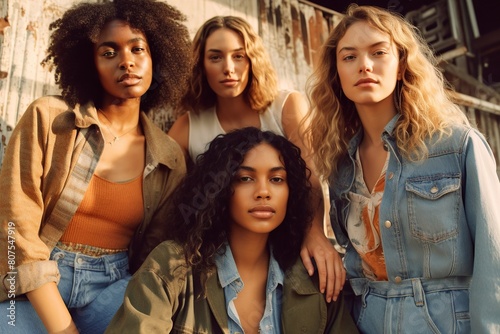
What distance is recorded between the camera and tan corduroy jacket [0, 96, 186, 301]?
230cm

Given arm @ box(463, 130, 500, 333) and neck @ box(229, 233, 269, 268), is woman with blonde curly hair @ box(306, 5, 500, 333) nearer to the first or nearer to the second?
arm @ box(463, 130, 500, 333)

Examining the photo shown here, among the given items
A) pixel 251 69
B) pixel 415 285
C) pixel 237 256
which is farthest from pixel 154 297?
pixel 251 69

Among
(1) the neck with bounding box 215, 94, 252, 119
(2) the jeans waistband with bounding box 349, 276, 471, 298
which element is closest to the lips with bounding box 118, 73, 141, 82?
(1) the neck with bounding box 215, 94, 252, 119

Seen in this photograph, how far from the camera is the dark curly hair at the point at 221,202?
2.61 metres

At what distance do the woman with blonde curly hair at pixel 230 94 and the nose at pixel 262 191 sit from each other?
61 cm

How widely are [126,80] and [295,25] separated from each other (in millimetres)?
2548

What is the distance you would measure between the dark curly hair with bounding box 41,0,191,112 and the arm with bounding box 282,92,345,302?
79 centimetres

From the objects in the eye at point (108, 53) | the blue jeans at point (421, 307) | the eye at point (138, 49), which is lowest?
the blue jeans at point (421, 307)

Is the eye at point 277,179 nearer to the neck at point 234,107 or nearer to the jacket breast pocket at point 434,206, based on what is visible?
the jacket breast pocket at point 434,206

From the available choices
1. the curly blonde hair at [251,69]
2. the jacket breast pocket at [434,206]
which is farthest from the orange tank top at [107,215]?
the jacket breast pocket at [434,206]

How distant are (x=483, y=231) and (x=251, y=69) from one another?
1.94 m

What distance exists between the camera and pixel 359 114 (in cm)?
263

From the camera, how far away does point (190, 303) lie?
7.74ft

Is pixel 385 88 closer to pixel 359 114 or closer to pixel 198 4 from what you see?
pixel 359 114
